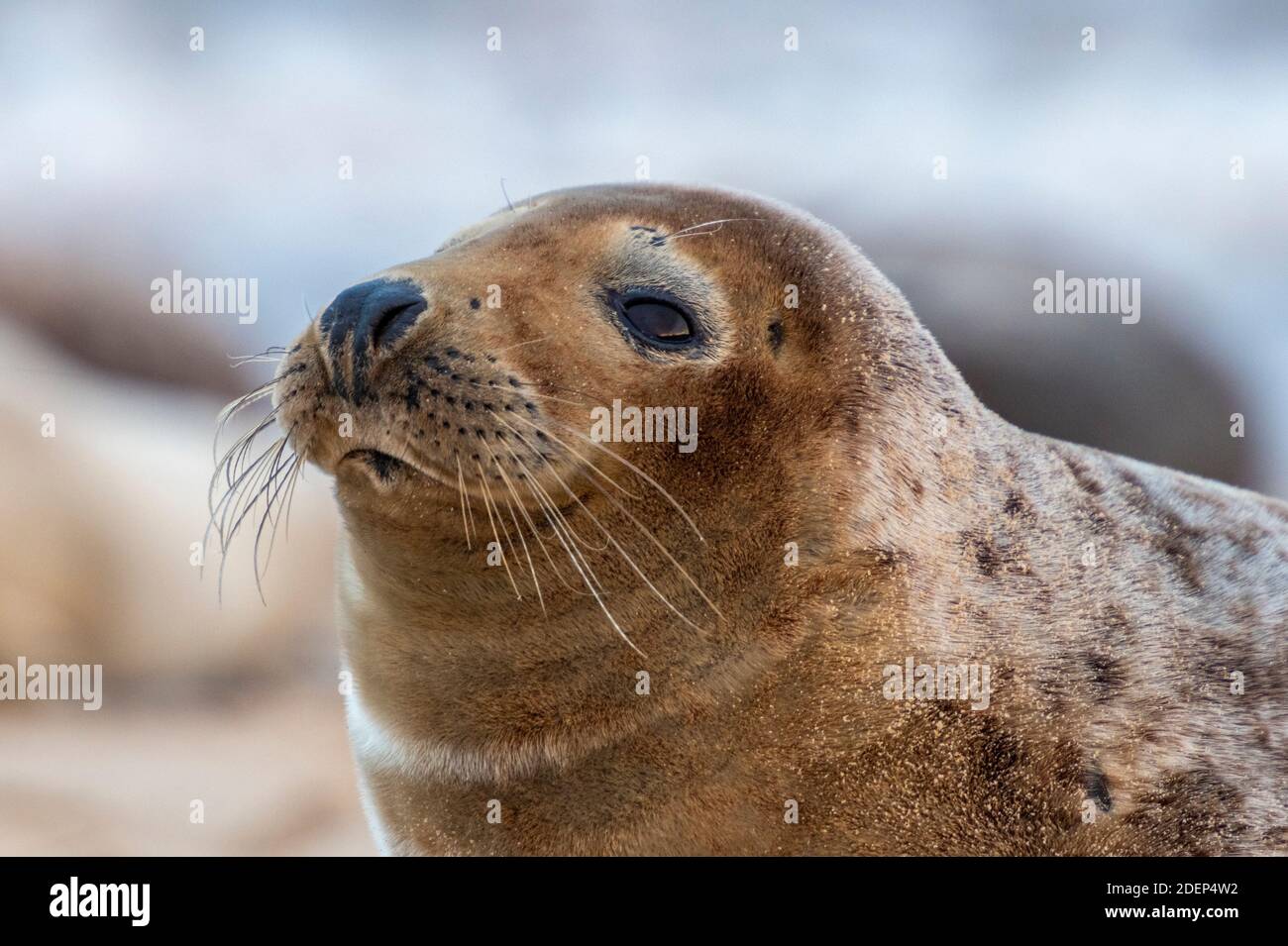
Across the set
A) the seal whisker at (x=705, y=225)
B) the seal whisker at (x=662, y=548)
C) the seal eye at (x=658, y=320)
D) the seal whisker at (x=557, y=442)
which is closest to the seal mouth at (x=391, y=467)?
the seal whisker at (x=557, y=442)

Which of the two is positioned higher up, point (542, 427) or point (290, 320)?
point (290, 320)

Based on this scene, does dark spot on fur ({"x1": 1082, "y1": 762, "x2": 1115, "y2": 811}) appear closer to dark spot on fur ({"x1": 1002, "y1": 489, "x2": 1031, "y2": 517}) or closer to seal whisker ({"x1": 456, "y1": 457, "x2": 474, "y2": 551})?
dark spot on fur ({"x1": 1002, "y1": 489, "x2": 1031, "y2": 517})

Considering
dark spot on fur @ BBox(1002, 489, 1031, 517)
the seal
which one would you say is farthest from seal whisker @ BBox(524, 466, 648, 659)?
dark spot on fur @ BBox(1002, 489, 1031, 517)

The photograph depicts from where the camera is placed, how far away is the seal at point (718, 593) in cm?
191

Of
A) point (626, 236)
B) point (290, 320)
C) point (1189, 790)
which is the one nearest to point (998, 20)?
point (290, 320)

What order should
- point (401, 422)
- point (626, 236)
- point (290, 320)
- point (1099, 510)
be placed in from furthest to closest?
1. point (290, 320)
2. point (1099, 510)
3. point (626, 236)
4. point (401, 422)

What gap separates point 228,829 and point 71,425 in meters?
2.46

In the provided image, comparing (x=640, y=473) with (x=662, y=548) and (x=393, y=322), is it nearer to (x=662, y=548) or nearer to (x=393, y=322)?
(x=662, y=548)

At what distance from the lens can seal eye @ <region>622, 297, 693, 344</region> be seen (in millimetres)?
2027

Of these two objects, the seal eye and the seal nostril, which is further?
the seal eye

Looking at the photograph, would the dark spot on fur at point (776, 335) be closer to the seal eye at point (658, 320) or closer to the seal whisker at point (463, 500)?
the seal eye at point (658, 320)

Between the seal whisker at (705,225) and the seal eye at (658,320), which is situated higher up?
the seal whisker at (705,225)
